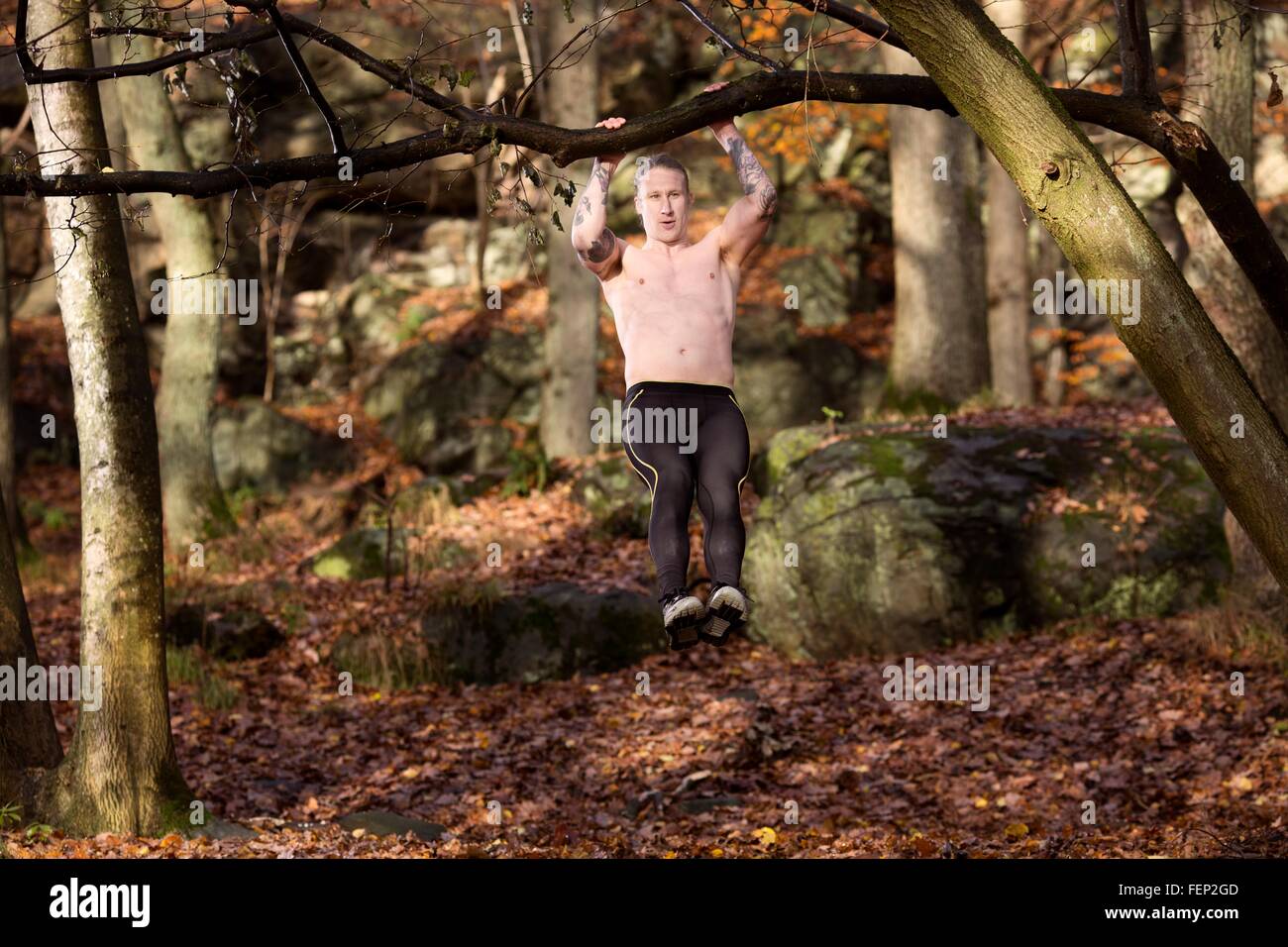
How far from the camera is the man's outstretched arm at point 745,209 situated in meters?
5.64

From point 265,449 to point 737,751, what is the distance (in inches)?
468

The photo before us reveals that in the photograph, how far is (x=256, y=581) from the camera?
1430cm

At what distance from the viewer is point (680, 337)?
5645 millimetres

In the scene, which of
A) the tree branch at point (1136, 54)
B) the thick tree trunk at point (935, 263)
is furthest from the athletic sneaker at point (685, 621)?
the thick tree trunk at point (935, 263)

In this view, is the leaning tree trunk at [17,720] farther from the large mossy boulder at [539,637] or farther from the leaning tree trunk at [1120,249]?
the leaning tree trunk at [1120,249]

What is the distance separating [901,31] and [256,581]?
35.5 ft

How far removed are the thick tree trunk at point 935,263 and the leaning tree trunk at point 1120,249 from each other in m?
10.6

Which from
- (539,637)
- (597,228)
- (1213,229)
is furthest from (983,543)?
(597,228)

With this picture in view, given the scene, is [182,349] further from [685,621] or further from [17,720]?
[685,621]

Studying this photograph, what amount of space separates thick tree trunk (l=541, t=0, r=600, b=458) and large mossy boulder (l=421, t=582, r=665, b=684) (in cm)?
487

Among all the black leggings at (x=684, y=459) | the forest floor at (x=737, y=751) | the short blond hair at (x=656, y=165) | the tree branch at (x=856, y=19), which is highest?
the tree branch at (x=856, y=19)

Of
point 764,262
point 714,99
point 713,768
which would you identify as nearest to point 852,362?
point 764,262

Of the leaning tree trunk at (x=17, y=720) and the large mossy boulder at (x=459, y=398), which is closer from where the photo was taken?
the leaning tree trunk at (x=17, y=720)

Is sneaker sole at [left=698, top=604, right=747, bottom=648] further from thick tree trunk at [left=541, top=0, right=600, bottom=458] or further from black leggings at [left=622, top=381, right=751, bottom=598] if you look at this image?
thick tree trunk at [left=541, top=0, right=600, bottom=458]
